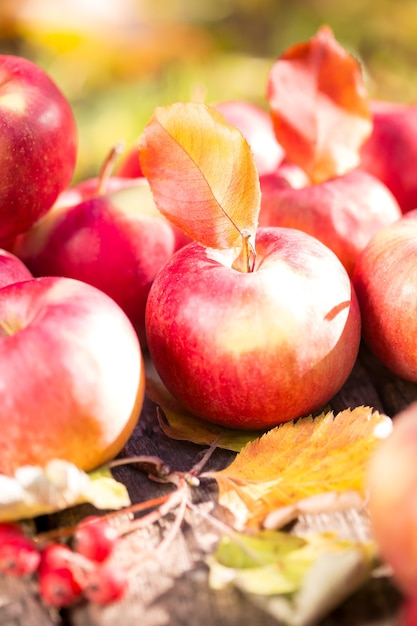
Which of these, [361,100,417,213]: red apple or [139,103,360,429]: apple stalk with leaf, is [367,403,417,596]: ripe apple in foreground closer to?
[139,103,360,429]: apple stalk with leaf

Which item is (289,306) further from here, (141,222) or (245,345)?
(141,222)

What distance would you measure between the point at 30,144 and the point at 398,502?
57cm

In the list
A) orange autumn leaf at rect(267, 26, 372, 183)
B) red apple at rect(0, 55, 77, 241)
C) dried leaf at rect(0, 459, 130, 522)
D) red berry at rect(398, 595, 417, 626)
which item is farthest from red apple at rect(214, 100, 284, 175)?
red berry at rect(398, 595, 417, 626)

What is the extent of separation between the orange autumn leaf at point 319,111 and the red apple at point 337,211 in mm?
50

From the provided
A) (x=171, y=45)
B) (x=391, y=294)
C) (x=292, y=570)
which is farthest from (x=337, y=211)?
(x=171, y=45)

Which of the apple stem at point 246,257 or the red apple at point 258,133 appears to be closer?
the apple stem at point 246,257

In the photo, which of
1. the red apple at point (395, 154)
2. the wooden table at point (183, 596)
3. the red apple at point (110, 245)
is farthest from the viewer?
the red apple at point (395, 154)

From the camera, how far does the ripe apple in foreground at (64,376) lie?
68 cm

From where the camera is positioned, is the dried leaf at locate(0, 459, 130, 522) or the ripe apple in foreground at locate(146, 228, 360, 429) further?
the ripe apple in foreground at locate(146, 228, 360, 429)

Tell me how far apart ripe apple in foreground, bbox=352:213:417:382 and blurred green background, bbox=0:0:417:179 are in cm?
154

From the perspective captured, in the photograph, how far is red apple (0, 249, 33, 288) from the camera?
87cm

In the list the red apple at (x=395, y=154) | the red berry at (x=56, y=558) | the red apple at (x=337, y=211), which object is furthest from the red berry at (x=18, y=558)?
the red apple at (x=395, y=154)

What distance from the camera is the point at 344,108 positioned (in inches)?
41.7

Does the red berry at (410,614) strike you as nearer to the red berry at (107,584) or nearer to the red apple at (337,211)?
the red berry at (107,584)
